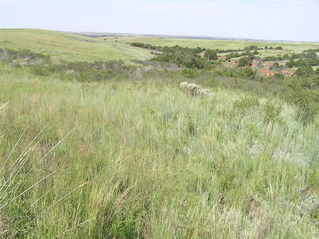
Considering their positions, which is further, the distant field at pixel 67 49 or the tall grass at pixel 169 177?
the distant field at pixel 67 49

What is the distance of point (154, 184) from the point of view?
2293 millimetres

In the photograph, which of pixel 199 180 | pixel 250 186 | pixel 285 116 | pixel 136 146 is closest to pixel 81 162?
pixel 136 146

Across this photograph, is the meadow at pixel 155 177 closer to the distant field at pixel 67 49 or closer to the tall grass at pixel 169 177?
the tall grass at pixel 169 177

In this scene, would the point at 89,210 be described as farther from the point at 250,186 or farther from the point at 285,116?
the point at 285,116

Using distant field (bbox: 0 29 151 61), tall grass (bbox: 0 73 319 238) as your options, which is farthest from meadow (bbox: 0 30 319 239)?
distant field (bbox: 0 29 151 61)

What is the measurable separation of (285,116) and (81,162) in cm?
468

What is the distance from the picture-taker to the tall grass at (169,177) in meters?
1.82

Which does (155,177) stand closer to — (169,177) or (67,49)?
(169,177)

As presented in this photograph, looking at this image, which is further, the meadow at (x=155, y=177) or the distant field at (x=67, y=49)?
the distant field at (x=67, y=49)

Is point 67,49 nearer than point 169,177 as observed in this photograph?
No

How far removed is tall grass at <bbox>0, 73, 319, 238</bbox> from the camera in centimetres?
182

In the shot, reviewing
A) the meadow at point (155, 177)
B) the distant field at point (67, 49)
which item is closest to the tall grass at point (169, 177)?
the meadow at point (155, 177)

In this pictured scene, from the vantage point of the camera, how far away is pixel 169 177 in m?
2.47

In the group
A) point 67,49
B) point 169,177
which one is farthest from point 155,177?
point 67,49
